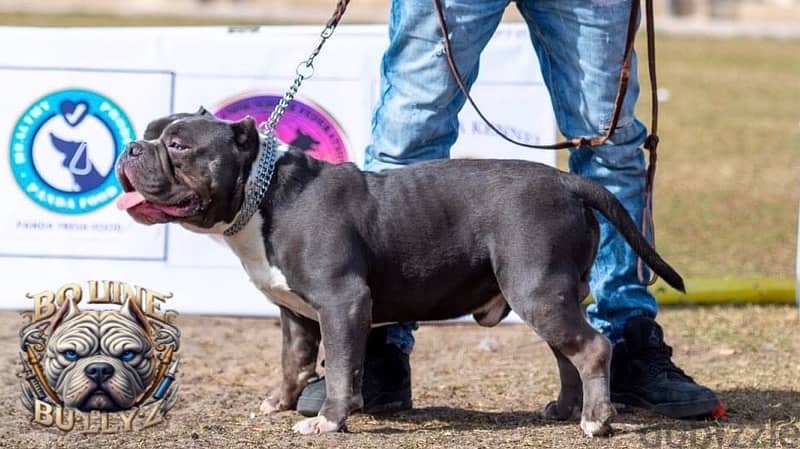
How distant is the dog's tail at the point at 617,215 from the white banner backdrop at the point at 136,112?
1.96m

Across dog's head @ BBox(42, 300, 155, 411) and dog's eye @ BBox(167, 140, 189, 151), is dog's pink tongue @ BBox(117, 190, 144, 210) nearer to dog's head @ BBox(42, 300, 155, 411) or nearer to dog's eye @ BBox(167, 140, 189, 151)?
dog's eye @ BBox(167, 140, 189, 151)

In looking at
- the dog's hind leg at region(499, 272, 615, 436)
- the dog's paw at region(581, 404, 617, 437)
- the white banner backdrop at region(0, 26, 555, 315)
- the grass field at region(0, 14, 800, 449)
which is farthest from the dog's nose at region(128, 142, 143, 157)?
the white banner backdrop at region(0, 26, 555, 315)

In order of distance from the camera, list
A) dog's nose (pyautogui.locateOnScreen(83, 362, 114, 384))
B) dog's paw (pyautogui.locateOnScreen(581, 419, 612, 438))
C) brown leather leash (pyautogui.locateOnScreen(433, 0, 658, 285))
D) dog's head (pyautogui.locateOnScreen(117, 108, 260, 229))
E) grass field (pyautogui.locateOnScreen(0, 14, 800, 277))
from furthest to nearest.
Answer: grass field (pyautogui.locateOnScreen(0, 14, 800, 277)), brown leather leash (pyautogui.locateOnScreen(433, 0, 658, 285)), dog's nose (pyautogui.locateOnScreen(83, 362, 114, 384)), dog's paw (pyautogui.locateOnScreen(581, 419, 612, 438)), dog's head (pyautogui.locateOnScreen(117, 108, 260, 229))

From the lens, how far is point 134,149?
445 centimetres

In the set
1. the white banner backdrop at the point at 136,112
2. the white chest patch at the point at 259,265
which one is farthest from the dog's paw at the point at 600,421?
the white banner backdrop at the point at 136,112

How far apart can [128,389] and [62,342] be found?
11.2 inches

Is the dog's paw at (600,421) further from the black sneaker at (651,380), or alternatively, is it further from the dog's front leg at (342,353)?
the dog's front leg at (342,353)

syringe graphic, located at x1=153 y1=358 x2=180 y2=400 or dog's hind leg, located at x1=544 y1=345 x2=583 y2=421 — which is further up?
dog's hind leg, located at x1=544 y1=345 x2=583 y2=421

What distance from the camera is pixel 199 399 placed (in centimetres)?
536

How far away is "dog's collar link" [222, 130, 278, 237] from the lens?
14.7 feet

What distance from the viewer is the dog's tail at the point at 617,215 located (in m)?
4.60

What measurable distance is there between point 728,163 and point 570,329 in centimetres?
843

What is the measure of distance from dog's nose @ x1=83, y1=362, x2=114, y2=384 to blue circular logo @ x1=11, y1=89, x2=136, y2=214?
1867 millimetres

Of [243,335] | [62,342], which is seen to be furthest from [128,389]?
[243,335]
